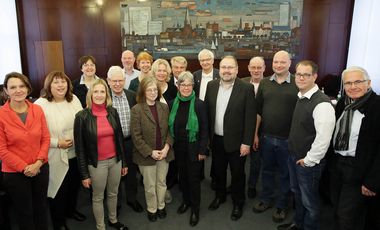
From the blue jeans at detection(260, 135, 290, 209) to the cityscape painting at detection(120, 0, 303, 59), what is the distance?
10.4 ft

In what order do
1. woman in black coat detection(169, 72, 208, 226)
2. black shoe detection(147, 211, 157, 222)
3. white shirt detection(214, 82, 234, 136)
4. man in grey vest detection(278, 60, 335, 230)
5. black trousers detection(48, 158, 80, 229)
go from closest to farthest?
man in grey vest detection(278, 60, 335, 230) < black trousers detection(48, 158, 80, 229) < woman in black coat detection(169, 72, 208, 226) < white shirt detection(214, 82, 234, 136) < black shoe detection(147, 211, 157, 222)

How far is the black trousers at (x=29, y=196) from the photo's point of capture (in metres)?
2.29

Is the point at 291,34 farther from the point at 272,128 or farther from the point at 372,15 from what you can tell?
the point at 272,128

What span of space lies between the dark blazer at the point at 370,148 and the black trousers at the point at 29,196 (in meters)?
2.58

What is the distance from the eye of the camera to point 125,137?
9.67 ft

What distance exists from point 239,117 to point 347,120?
3.20 feet

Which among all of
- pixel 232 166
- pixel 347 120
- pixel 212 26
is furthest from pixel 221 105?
pixel 212 26

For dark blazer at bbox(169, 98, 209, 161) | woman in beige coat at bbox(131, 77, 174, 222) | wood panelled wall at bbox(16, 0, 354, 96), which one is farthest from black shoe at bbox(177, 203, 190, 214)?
wood panelled wall at bbox(16, 0, 354, 96)

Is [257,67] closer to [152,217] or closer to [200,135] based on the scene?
[200,135]

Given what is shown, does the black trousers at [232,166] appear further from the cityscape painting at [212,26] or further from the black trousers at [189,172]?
the cityscape painting at [212,26]

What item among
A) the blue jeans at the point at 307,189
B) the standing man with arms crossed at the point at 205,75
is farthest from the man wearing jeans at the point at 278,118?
the standing man with arms crossed at the point at 205,75

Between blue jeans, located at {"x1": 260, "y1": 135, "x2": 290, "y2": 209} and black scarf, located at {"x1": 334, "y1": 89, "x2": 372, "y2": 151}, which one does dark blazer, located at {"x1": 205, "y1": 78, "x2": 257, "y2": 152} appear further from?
black scarf, located at {"x1": 334, "y1": 89, "x2": 372, "y2": 151}

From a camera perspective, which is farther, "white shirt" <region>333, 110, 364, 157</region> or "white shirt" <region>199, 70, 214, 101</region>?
"white shirt" <region>199, 70, 214, 101</region>

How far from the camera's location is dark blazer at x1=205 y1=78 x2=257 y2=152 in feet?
9.36
